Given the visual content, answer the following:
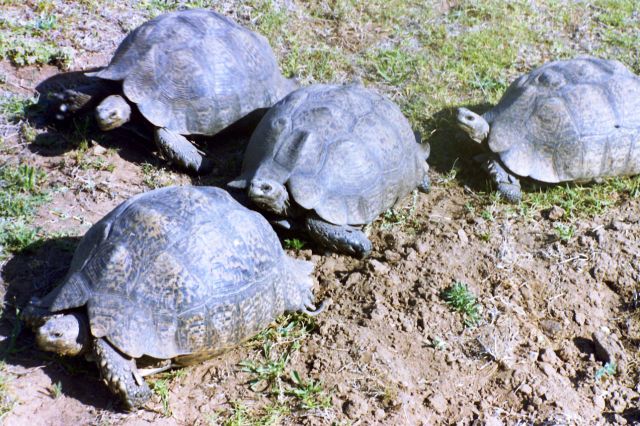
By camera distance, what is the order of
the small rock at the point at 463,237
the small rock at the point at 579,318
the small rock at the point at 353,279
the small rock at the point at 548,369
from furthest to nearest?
the small rock at the point at 463,237 < the small rock at the point at 353,279 < the small rock at the point at 579,318 < the small rock at the point at 548,369

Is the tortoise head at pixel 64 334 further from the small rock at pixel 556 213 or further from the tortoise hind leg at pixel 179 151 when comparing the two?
the small rock at pixel 556 213

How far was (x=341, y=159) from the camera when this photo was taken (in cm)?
494

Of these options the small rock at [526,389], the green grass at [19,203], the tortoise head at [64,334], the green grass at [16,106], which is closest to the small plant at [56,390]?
the tortoise head at [64,334]

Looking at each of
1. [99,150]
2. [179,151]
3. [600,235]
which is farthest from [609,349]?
[99,150]

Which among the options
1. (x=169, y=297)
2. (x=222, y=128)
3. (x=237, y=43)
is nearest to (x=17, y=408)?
(x=169, y=297)

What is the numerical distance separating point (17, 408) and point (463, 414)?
2654 mm

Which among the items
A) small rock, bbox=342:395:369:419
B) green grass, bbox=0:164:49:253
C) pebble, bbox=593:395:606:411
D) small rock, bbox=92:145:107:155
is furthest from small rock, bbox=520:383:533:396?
small rock, bbox=92:145:107:155

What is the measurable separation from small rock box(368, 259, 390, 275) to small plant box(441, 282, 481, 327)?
1.55 ft

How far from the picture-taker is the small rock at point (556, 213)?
5.52 m

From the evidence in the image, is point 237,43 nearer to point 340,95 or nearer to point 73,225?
point 340,95

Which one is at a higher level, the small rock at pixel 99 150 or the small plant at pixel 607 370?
the small rock at pixel 99 150

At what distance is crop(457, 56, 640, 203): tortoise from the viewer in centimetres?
571

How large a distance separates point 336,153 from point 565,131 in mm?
2250

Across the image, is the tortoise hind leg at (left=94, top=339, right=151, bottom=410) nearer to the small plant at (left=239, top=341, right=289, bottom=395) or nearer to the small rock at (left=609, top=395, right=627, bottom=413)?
the small plant at (left=239, top=341, right=289, bottom=395)
